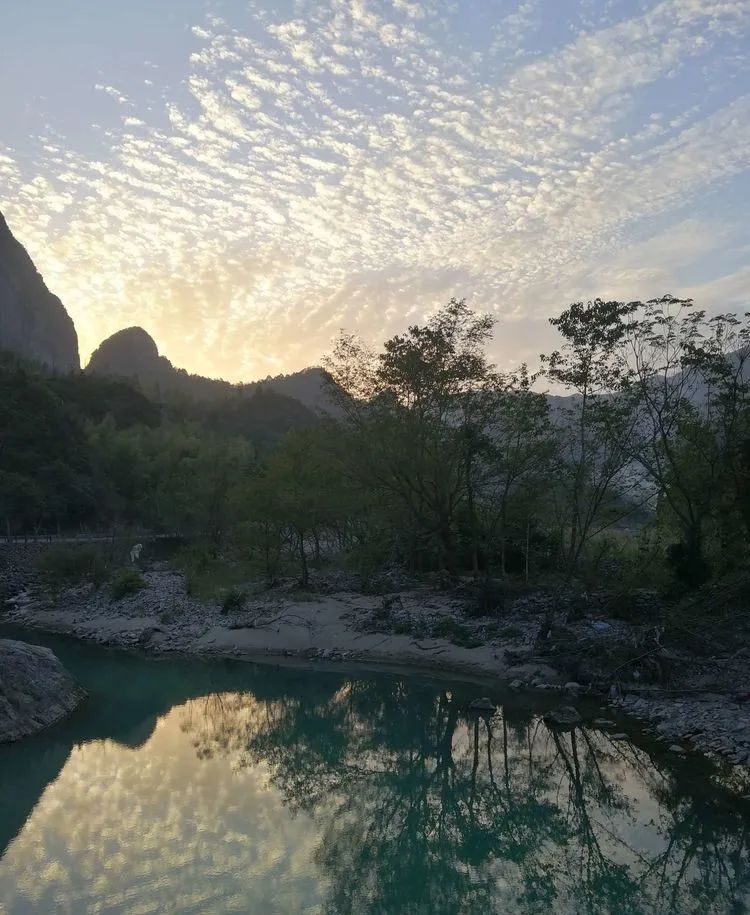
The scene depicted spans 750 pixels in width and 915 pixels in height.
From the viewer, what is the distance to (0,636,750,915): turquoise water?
311 inches

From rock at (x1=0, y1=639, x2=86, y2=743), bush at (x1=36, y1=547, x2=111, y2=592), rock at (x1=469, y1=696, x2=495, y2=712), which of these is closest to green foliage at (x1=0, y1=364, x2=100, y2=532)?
bush at (x1=36, y1=547, x2=111, y2=592)

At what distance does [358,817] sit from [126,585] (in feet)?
70.0

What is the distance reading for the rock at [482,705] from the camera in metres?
15.1

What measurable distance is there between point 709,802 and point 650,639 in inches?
240

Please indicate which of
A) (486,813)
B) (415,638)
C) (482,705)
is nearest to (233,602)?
(415,638)

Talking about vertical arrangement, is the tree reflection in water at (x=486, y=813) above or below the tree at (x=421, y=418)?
below

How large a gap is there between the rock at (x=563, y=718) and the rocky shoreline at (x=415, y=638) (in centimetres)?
119

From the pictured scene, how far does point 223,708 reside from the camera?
1645 cm

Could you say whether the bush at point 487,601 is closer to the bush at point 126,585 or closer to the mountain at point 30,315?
the bush at point 126,585

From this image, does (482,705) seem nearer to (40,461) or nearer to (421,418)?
(421,418)

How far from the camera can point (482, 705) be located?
15203 mm

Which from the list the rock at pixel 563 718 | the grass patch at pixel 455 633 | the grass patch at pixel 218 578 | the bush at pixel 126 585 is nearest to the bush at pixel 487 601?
the grass patch at pixel 455 633

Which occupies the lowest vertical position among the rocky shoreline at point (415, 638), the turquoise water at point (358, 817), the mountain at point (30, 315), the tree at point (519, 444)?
the turquoise water at point (358, 817)

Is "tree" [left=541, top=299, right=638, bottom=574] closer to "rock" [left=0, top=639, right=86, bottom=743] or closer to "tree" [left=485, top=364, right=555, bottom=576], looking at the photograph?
"tree" [left=485, top=364, right=555, bottom=576]
